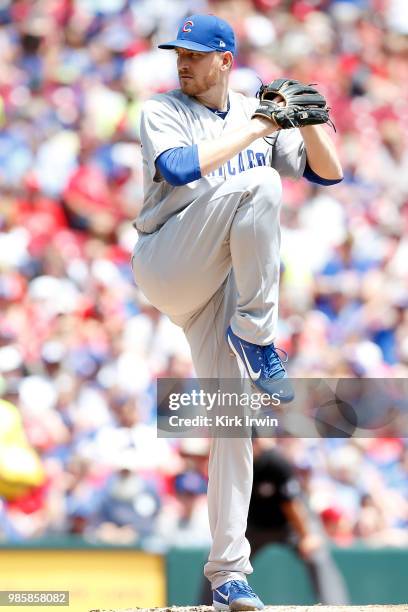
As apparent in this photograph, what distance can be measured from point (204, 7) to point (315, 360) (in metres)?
3.30

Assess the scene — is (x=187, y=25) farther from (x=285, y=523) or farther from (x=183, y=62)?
(x=285, y=523)

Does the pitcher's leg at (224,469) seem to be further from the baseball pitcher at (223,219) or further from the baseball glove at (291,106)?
the baseball glove at (291,106)

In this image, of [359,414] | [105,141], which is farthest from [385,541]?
[105,141]

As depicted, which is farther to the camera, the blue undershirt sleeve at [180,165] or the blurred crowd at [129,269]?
the blurred crowd at [129,269]

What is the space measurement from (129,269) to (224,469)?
4.01m

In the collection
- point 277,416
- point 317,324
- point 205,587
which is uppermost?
point 317,324

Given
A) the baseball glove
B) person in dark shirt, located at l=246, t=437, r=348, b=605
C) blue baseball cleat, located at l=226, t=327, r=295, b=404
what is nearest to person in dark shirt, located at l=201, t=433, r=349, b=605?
person in dark shirt, located at l=246, t=437, r=348, b=605

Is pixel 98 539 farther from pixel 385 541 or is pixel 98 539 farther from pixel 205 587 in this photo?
pixel 385 541

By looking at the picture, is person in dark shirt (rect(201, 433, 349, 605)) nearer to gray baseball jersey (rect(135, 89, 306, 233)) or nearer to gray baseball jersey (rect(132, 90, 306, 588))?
gray baseball jersey (rect(132, 90, 306, 588))

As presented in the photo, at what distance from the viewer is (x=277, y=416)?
271 inches

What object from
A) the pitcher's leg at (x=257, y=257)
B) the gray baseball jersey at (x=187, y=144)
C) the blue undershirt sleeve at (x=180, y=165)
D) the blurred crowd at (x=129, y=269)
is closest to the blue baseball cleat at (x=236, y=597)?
the pitcher's leg at (x=257, y=257)

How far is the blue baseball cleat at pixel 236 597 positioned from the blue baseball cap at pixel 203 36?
1.87m

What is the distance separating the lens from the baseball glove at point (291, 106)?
3830 millimetres

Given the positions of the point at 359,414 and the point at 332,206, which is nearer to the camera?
the point at 359,414
